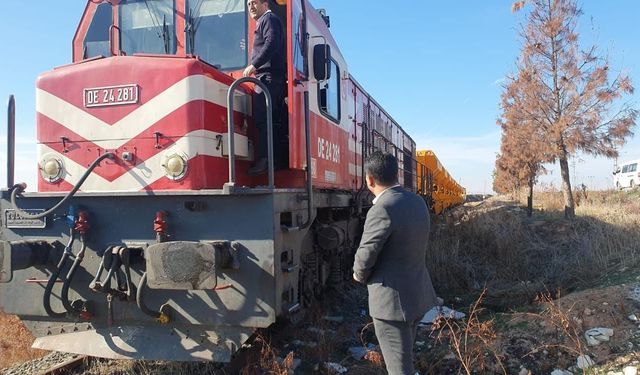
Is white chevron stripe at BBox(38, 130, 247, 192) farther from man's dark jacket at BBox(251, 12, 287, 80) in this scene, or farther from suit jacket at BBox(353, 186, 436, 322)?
suit jacket at BBox(353, 186, 436, 322)

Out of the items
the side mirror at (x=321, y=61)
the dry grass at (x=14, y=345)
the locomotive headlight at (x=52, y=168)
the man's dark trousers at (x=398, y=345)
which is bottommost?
the dry grass at (x=14, y=345)

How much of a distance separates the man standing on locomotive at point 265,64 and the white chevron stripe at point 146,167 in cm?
31

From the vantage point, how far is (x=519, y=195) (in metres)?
28.6

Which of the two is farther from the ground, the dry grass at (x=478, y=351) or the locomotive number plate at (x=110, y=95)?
the locomotive number plate at (x=110, y=95)

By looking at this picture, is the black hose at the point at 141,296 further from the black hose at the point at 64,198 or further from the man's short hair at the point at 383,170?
the man's short hair at the point at 383,170

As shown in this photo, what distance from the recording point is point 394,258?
120 inches

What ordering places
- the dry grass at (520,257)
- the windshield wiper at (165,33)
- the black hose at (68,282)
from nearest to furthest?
the black hose at (68,282) → the windshield wiper at (165,33) → the dry grass at (520,257)

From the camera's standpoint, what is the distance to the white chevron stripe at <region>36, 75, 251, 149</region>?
396 cm

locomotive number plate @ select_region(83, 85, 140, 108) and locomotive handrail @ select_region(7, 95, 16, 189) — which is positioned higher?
locomotive number plate @ select_region(83, 85, 140, 108)

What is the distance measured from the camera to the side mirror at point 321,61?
15.8 ft

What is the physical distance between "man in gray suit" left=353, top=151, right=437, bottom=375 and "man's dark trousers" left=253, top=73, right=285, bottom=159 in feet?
5.84

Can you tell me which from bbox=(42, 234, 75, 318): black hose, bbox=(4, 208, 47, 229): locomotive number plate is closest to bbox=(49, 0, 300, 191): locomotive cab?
bbox=(4, 208, 47, 229): locomotive number plate

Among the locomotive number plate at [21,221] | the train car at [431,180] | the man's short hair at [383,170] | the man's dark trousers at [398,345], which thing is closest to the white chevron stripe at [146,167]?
the locomotive number plate at [21,221]

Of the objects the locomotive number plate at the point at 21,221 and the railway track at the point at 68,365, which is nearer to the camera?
the locomotive number plate at the point at 21,221
